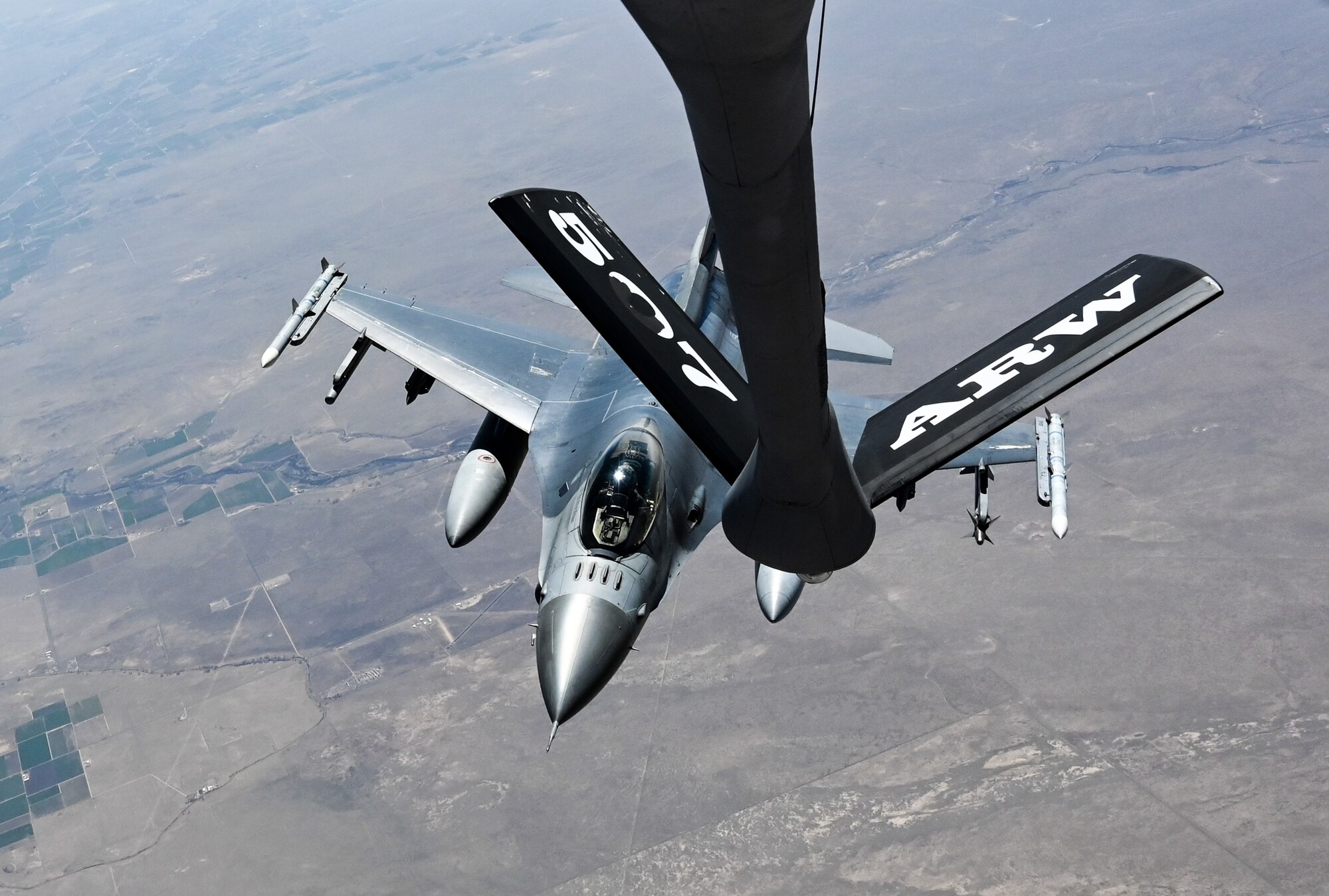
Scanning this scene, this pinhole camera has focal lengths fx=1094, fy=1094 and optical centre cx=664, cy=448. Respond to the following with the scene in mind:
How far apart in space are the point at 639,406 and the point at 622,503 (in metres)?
4.05

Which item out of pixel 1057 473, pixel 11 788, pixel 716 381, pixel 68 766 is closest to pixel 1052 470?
pixel 1057 473

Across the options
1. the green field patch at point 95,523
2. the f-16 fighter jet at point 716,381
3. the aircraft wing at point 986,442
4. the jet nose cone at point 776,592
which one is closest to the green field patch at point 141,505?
the green field patch at point 95,523

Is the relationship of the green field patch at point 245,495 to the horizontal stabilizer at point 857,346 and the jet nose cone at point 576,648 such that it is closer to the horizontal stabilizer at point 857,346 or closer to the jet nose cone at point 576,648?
the horizontal stabilizer at point 857,346

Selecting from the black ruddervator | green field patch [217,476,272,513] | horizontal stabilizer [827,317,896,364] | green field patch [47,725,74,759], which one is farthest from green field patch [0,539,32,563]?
the black ruddervator

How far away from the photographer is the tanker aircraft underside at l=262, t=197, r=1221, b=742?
50.7 feet

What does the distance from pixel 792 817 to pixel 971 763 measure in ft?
34.8

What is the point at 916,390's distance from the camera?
15352mm

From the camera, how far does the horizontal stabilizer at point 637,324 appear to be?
15500 millimetres

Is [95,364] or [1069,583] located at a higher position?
[1069,583]

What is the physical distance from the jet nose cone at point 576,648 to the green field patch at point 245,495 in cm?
8440

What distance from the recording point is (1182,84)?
160 m

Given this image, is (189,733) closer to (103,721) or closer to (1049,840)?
(103,721)

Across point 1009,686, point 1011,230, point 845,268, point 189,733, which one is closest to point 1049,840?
point 1009,686

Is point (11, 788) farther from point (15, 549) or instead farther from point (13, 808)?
point (15, 549)
